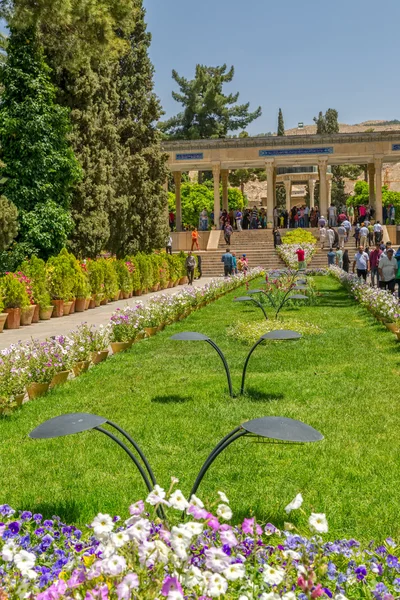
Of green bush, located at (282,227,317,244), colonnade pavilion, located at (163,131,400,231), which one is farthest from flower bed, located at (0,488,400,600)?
colonnade pavilion, located at (163,131,400,231)

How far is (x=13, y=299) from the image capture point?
14875 millimetres

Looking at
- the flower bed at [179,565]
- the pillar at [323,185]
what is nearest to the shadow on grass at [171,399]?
the flower bed at [179,565]

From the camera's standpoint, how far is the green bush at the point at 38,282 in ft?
52.7

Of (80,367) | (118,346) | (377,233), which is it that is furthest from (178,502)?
(377,233)

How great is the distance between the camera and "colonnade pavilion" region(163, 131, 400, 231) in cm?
4022

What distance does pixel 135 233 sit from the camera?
28.1 metres

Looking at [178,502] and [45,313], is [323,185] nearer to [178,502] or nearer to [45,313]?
[45,313]

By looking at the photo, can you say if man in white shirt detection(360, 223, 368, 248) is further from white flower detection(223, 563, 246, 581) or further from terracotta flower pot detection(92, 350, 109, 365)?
white flower detection(223, 563, 246, 581)

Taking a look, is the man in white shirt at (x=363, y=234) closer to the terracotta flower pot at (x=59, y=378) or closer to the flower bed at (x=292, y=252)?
the flower bed at (x=292, y=252)

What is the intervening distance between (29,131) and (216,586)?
1851 cm

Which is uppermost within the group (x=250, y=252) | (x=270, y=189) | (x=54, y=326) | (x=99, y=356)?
(x=270, y=189)

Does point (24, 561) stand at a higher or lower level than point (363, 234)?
lower

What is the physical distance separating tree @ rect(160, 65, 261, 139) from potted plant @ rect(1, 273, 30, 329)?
152 feet

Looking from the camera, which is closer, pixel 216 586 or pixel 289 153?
pixel 216 586
